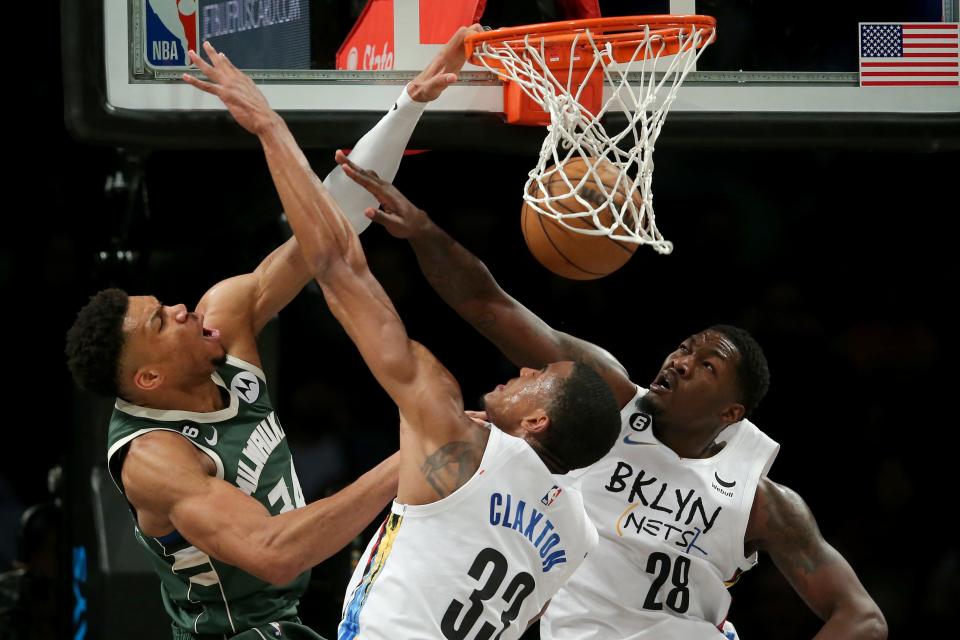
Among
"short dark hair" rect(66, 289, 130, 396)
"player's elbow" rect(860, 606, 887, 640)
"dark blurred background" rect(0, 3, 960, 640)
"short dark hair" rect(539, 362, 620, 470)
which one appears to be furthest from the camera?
"dark blurred background" rect(0, 3, 960, 640)

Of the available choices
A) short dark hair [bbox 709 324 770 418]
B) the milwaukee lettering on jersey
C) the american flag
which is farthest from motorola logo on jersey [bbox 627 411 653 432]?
the american flag

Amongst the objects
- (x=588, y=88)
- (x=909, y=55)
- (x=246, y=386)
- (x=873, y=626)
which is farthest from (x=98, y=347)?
(x=909, y=55)

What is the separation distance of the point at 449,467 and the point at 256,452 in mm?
857

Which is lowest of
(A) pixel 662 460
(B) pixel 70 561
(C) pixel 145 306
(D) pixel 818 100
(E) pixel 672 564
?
(B) pixel 70 561

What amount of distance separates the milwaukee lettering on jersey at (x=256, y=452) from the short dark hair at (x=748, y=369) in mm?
1406

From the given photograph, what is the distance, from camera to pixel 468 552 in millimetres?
2844

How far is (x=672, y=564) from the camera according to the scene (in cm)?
385

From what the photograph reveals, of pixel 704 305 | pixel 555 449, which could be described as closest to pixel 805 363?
pixel 704 305

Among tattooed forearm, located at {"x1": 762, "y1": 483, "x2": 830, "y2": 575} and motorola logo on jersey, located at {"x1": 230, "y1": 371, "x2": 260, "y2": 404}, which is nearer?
motorola logo on jersey, located at {"x1": 230, "y1": 371, "x2": 260, "y2": 404}

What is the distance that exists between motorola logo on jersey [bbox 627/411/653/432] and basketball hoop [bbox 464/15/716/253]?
639 millimetres

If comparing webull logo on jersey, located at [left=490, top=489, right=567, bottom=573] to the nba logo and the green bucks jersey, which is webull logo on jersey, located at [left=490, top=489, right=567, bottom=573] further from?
the nba logo

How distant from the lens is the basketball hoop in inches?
133

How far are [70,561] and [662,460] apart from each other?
2704 millimetres

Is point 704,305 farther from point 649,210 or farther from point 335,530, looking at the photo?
point 335,530
